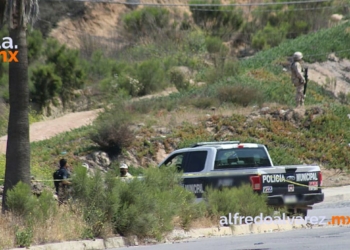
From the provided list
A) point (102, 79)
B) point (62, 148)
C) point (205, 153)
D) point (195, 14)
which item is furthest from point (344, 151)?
point (195, 14)

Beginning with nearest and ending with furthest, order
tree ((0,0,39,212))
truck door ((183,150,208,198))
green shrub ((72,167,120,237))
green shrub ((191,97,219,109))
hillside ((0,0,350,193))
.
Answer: green shrub ((72,167,120,237)), tree ((0,0,39,212)), truck door ((183,150,208,198)), hillside ((0,0,350,193)), green shrub ((191,97,219,109))

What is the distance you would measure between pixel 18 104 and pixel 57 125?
20.7m

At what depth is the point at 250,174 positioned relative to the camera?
59.0 feet

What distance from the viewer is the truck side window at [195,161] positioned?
18.7 meters

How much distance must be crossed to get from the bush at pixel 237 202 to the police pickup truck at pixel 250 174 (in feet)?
1.82

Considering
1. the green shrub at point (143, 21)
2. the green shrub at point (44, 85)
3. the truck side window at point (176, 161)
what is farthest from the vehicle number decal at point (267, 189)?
the green shrub at point (143, 21)

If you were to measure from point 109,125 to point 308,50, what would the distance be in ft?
67.9

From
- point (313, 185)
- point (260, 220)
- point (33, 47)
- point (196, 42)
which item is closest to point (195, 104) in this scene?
point (33, 47)

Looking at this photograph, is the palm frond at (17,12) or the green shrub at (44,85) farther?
the green shrub at (44,85)

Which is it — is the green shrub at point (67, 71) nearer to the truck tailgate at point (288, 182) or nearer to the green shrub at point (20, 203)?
the truck tailgate at point (288, 182)

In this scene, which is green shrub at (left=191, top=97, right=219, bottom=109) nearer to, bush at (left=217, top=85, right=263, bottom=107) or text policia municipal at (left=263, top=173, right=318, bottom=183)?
bush at (left=217, top=85, right=263, bottom=107)
